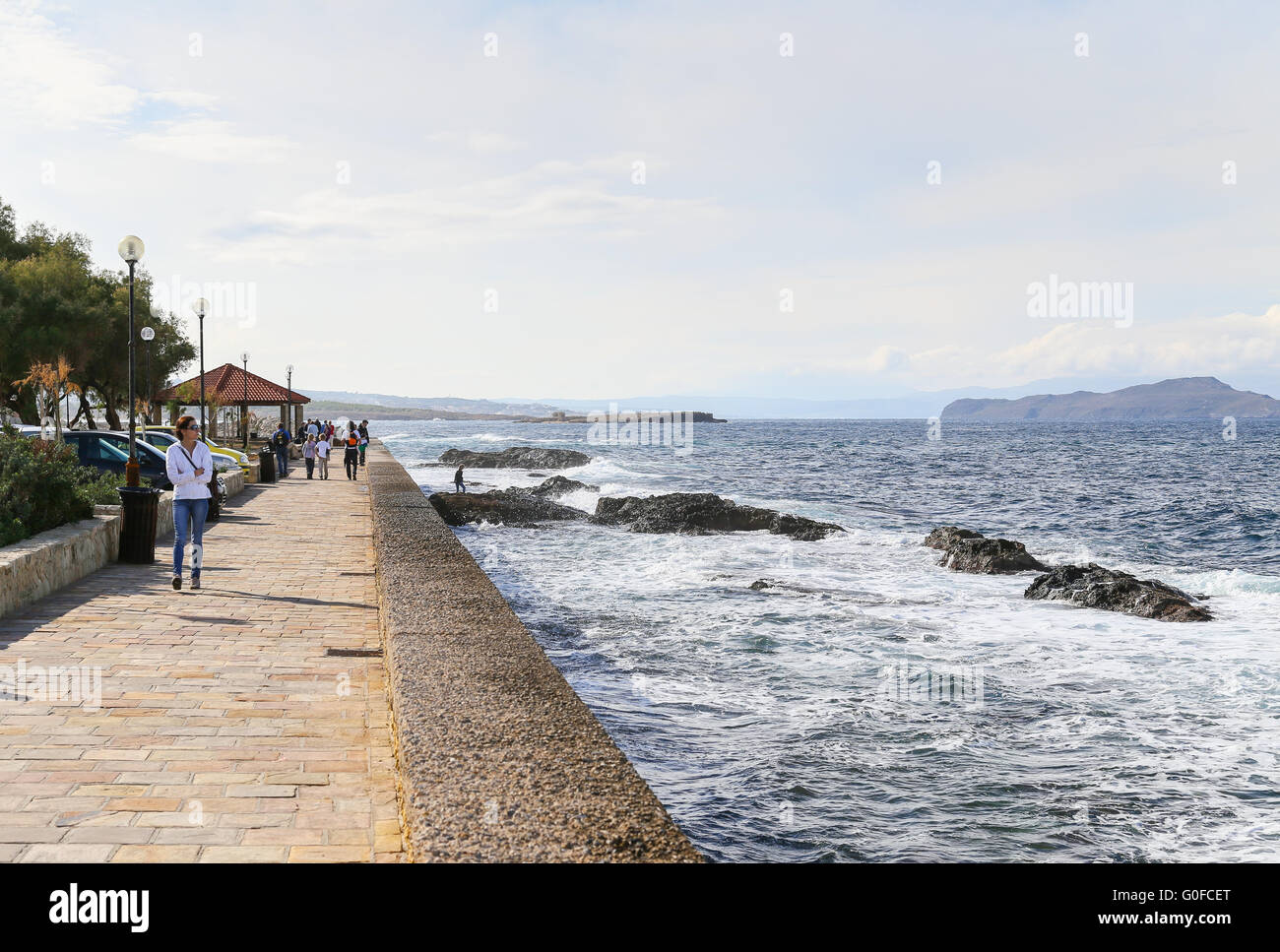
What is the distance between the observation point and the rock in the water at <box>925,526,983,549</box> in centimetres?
2400

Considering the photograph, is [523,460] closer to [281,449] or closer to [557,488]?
[557,488]

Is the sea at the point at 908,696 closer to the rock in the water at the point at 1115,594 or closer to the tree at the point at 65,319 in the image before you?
the rock in the water at the point at 1115,594

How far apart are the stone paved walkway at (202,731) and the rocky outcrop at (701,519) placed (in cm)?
1757

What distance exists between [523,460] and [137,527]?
49.4 meters

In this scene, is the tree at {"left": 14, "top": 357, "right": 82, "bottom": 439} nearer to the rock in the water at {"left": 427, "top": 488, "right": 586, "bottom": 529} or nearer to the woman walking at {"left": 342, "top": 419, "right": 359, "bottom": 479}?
the woman walking at {"left": 342, "top": 419, "right": 359, "bottom": 479}

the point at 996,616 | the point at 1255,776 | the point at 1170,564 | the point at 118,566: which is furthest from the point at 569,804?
the point at 1170,564

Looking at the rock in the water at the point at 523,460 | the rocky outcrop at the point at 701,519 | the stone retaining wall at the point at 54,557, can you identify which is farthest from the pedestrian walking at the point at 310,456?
the rock in the water at the point at 523,460

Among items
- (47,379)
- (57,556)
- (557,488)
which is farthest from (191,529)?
(557,488)

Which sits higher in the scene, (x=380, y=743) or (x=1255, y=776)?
(x=380, y=743)

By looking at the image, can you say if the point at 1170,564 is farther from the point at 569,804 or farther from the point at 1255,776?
the point at 569,804

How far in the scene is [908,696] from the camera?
1031cm

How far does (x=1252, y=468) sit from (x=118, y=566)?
219 ft
